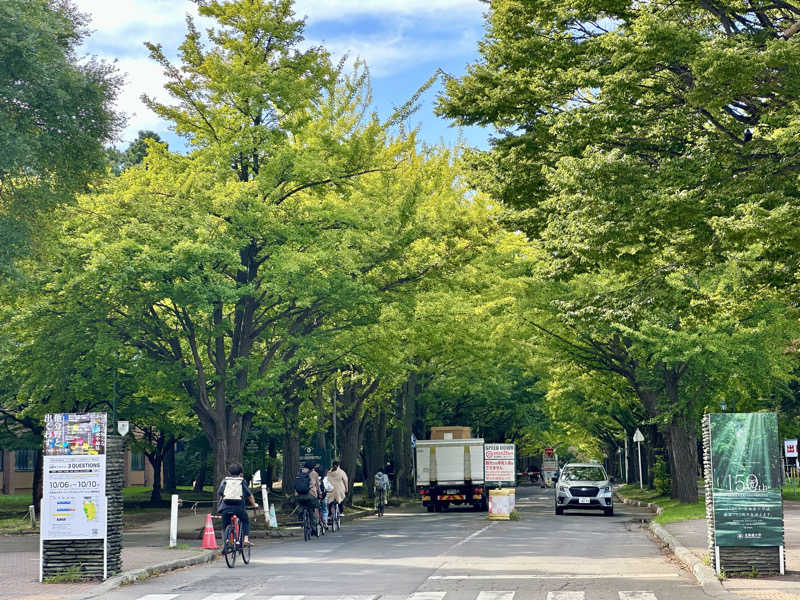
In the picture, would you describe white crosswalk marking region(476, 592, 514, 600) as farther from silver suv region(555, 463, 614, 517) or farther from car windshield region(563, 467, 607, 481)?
car windshield region(563, 467, 607, 481)

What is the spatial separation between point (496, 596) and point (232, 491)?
702 centimetres

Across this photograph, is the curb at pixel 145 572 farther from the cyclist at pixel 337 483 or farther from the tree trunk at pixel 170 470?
the tree trunk at pixel 170 470

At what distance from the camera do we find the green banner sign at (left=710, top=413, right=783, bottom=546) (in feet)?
46.8

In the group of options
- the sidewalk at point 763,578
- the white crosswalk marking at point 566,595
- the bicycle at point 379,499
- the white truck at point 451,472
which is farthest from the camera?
the white truck at point 451,472

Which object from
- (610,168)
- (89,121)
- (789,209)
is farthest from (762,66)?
(89,121)

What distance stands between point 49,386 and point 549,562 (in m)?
17.6

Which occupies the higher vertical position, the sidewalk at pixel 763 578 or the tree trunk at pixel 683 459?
the tree trunk at pixel 683 459

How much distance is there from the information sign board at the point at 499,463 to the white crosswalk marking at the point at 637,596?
2613 centimetres

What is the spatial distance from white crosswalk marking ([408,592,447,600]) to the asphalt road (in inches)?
0.5

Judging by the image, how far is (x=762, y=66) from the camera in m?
13.4

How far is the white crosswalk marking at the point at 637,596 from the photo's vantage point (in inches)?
499

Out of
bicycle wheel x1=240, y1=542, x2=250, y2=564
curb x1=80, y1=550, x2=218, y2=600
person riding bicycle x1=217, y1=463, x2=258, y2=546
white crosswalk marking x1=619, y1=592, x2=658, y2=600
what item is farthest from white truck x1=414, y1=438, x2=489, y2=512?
white crosswalk marking x1=619, y1=592, x2=658, y2=600

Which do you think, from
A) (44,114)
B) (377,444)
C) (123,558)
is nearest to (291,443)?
(377,444)

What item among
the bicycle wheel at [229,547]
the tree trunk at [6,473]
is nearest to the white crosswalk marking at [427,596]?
the bicycle wheel at [229,547]
